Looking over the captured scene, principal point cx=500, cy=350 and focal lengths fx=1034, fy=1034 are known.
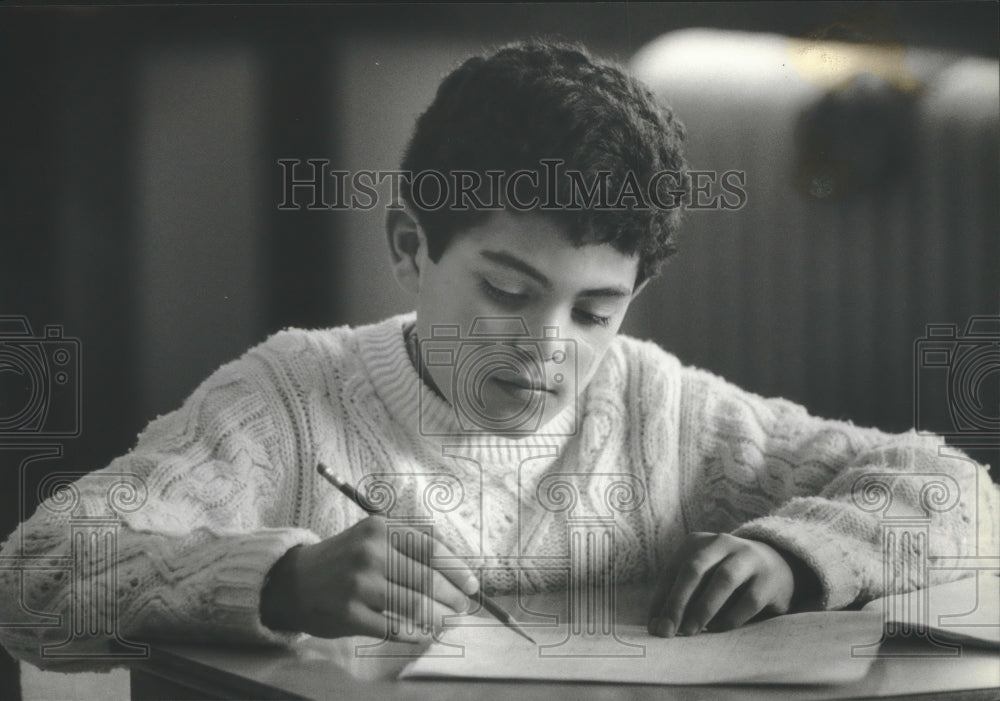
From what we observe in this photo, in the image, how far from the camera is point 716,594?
0.95m

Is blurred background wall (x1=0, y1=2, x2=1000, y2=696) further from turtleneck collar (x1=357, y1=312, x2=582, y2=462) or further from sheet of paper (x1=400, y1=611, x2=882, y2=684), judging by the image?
sheet of paper (x1=400, y1=611, x2=882, y2=684)

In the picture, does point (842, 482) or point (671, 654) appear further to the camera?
point (842, 482)

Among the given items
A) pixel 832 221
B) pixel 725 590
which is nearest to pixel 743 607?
pixel 725 590

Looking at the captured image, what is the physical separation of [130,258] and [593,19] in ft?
1.70

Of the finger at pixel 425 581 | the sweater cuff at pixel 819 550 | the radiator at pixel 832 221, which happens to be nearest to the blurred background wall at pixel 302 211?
the radiator at pixel 832 221

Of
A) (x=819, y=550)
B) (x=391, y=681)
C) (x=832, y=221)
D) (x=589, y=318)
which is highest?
(x=832, y=221)

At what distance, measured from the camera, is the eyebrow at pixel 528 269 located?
0.98m

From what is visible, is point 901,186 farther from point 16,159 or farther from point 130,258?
point 16,159

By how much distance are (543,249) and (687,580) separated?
340 millimetres

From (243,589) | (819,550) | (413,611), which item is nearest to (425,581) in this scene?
(413,611)

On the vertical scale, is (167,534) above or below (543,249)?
below

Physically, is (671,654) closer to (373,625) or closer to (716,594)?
(716,594)

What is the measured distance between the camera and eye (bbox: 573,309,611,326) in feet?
3.27

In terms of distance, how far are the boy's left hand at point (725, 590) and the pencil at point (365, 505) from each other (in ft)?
0.44
